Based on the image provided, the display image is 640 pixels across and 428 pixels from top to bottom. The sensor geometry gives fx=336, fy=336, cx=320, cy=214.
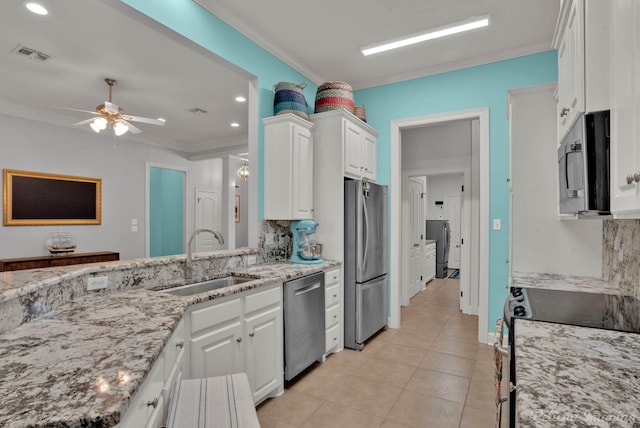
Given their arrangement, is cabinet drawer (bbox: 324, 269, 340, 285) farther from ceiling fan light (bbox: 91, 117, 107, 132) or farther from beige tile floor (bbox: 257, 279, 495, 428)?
ceiling fan light (bbox: 91, 117, 107, 132)

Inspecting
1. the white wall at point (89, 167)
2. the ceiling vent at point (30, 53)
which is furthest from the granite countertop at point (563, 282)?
the white wall at point (89, 167)

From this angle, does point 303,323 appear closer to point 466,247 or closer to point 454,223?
point 466,247

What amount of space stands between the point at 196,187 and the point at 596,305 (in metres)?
6.69

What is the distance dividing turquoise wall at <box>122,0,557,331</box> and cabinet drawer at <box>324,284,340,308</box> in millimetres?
1001

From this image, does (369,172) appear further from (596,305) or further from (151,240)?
(151,240)

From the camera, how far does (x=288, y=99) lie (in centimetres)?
313

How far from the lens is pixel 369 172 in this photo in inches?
150

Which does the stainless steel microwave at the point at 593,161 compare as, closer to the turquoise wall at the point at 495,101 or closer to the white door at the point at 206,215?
the turquoise wall at the point at 495,101

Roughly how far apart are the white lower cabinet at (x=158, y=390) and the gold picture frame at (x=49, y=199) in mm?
4380

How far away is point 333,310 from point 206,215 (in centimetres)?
484

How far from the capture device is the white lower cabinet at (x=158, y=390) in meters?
0.91

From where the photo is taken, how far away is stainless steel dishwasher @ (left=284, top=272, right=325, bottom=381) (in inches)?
99.2

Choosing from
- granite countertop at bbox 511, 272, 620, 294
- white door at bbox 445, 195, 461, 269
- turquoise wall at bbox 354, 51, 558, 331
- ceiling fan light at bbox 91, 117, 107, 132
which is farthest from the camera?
white door at bbox 445, 195, 461, 269

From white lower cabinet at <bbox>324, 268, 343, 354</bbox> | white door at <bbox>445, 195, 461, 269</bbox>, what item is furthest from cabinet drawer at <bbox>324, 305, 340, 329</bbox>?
white door at <bbox>445, 195, 461, 269</bbox>
